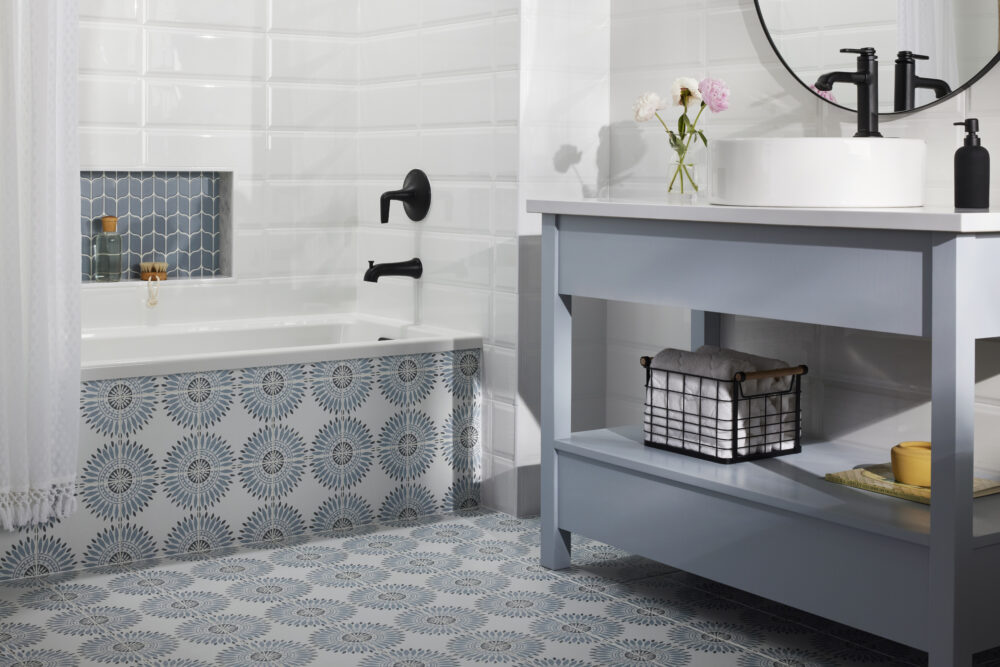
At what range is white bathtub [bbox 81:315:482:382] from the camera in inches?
113

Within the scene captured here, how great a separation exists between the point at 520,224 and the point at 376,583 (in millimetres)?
1028

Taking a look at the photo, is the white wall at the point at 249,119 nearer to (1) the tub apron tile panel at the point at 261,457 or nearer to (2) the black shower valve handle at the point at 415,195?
(2) the black shower valve handle at the point at 415,195

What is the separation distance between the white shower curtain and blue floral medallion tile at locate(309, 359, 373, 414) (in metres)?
0.61

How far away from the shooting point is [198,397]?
2.91 metres

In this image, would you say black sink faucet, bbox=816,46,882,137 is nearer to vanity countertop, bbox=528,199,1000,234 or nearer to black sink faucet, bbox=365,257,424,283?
vanity countertop, bbox=528,199,1000,234

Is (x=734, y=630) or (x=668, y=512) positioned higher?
(x=668, y=512)

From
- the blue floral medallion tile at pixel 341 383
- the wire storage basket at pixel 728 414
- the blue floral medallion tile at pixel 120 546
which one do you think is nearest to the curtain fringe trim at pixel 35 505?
the blue floral medallion tile at pixel 120 546

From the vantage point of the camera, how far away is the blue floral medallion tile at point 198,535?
2908mm

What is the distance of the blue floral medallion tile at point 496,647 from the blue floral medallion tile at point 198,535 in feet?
2.72

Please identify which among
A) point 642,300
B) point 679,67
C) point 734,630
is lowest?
point 734,630

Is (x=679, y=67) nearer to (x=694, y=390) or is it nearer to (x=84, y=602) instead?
(x=694, y=390)

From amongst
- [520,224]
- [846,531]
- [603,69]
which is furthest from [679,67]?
[846,531]

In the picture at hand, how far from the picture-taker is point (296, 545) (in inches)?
119

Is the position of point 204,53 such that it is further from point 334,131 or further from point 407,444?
point 407,444
